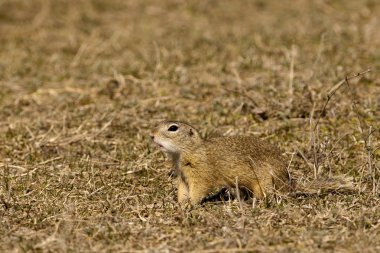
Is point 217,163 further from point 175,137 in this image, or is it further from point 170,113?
point 170,113

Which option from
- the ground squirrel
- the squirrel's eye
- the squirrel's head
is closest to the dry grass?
the ground squirrel

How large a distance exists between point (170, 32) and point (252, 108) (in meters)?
4.34

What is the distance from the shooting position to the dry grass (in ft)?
16.5

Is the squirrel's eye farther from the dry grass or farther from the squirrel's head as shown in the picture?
the dry grass

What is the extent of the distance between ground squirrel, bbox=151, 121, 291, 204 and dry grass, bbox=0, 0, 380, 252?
21 centimetres

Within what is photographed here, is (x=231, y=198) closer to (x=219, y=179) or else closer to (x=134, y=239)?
(x=219, y=179)

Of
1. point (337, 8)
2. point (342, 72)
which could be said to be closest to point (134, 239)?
point (342, 72)

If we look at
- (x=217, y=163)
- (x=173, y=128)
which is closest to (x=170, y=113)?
(x=173, y=128)

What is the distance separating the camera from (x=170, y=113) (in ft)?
26.0

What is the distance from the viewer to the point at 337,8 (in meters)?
12.6

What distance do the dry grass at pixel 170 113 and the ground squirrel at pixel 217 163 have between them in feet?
0.68

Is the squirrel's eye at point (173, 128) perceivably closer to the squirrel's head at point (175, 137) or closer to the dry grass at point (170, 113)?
the squirrel's head at point (175, 137)

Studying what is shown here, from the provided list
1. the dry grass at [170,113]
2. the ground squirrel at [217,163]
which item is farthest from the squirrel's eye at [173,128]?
the dry grass at [170,113]

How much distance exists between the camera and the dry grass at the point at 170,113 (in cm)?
502
